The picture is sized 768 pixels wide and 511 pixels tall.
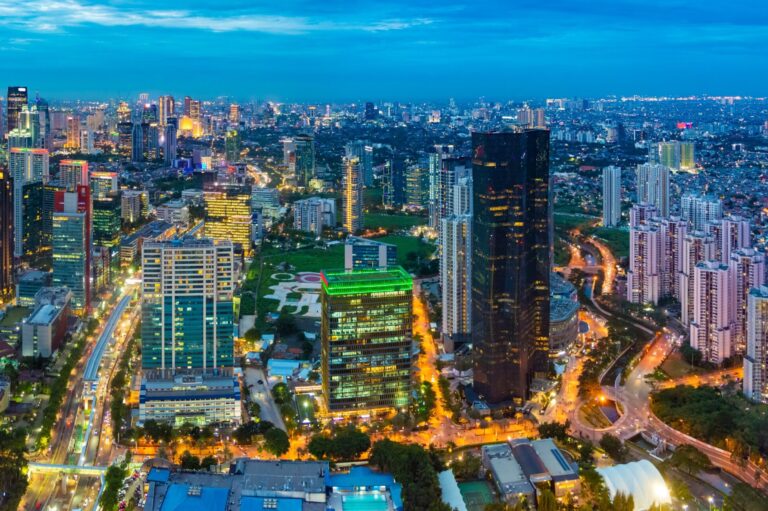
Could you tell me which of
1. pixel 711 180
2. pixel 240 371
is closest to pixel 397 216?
pixel 711 180

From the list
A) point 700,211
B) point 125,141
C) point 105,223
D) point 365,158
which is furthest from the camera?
point 125,141

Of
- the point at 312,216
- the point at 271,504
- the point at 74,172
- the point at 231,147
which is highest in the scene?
the point at 231,147

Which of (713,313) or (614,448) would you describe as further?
(713,313)

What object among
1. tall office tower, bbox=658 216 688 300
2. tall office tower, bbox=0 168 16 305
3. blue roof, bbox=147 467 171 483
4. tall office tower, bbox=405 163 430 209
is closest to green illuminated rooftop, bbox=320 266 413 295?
blue roof, bbox=147 467 171 483

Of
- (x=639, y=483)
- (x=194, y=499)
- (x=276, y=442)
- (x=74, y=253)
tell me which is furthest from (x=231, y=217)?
(x=639, y=483)

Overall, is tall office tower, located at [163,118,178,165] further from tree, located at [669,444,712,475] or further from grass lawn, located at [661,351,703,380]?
tree, located at [669,444,712,475]

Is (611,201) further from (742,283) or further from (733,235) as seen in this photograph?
(742,283)
